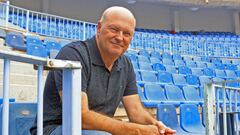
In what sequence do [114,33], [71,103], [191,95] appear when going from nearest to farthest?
[71,103], [114,33], [191,95]

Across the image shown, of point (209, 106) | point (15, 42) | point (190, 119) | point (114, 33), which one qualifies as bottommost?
point (190, 119)

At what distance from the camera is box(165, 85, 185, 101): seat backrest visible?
460 cm

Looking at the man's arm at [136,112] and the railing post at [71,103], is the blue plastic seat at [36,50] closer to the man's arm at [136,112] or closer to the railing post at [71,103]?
the man's arm at [136,112]

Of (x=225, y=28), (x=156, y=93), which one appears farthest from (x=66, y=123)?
(x=225, y=28)

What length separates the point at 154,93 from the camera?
4414mm

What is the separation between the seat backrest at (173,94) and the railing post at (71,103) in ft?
11.5

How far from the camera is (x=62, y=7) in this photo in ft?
44.8

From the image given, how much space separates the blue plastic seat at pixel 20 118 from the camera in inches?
69.6

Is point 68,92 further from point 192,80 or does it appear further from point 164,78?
point 192,80

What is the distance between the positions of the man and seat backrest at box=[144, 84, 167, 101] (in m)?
2.39

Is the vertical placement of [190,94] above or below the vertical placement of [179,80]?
below

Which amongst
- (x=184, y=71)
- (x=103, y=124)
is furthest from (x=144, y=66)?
(x=103, y=124)

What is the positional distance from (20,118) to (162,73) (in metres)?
4.18

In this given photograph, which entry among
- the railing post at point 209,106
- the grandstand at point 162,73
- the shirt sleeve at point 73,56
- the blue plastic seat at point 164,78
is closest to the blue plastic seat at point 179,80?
the grandstand at point 162,73
